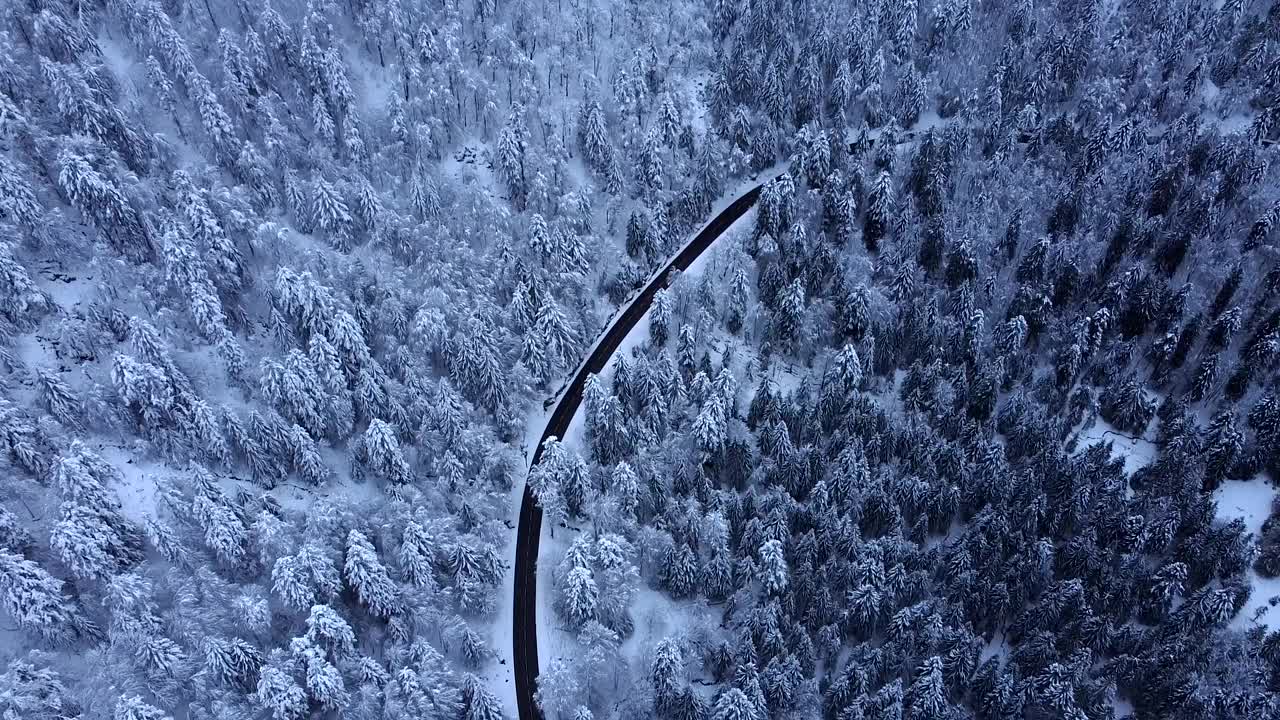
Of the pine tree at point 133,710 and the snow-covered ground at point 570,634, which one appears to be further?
the snow-covered ground at point 570,634

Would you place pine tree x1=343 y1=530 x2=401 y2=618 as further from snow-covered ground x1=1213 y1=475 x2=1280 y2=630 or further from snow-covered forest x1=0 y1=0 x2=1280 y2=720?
snow-covered ground x1=1213 y1=475 x2=1280 y2=630

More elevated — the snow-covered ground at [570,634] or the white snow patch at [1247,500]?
the white snow patch at [1247,500]

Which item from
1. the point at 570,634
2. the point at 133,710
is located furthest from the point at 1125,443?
the point at 133,710

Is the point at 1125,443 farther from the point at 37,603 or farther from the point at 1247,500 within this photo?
the point at 37,603

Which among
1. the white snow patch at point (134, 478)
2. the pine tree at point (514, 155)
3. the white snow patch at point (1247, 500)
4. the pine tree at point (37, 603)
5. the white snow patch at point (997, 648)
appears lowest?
the white snow patch at point (997, 648)

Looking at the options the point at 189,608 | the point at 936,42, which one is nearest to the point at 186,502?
the point at 189,608

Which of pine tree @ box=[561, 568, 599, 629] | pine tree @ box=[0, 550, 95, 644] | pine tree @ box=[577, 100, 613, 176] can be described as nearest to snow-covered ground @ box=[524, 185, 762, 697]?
pine tree @ box=[561, 568, 599, 629]

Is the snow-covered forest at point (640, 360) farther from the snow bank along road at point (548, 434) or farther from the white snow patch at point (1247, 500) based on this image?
the snow bank along road at point (548, 434)

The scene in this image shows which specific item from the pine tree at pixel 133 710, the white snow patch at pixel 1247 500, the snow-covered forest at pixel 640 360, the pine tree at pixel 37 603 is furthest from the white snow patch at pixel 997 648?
the pine tree at pixel 37 603
